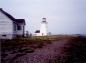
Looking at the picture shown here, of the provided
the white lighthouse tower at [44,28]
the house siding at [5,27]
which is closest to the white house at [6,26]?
the house siding at [5,27]

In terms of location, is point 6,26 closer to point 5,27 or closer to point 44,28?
point 5,27

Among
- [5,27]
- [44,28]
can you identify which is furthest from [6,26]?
[44,28]

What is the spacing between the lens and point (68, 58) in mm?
10797

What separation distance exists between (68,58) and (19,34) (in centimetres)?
2153

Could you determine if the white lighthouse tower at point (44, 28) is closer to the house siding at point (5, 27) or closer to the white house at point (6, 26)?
the white house at point (6, 26)

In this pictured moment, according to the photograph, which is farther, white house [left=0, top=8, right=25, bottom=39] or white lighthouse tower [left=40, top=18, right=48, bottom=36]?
white lighthouse tower [left=40, top=18, right=48, bottom=36]

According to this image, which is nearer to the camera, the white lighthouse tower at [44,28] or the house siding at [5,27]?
the house siding at [5,27]

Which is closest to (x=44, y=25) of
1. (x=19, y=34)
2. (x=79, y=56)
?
(x=19, y=34)

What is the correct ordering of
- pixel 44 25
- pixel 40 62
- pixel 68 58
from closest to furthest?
pixel 40 62
pixel 68 58
pixel 44 25

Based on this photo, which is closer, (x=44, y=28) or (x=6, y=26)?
(x=6, y=26)

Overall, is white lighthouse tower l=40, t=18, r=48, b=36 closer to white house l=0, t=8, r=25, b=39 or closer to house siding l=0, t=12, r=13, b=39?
white house l=0, t=8, r=25, b=39

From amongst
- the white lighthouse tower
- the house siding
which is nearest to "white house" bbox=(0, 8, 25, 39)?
the house siding

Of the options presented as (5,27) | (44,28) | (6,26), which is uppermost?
(44,28)

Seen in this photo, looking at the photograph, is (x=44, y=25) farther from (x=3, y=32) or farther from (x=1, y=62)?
(x=1, y=62)
